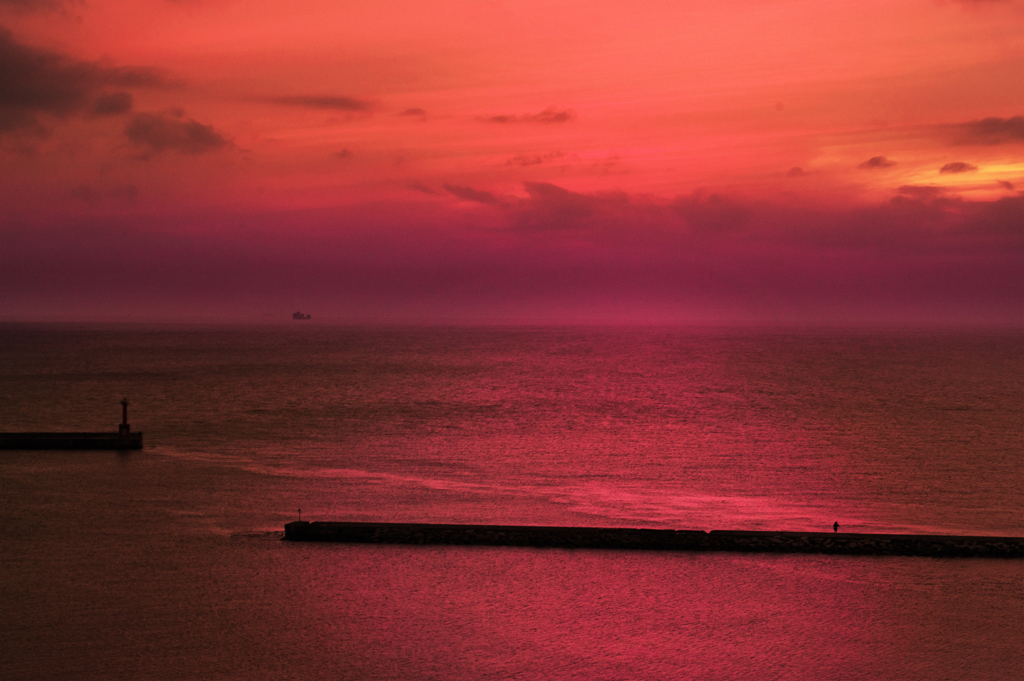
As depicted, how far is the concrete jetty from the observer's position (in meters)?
48.8

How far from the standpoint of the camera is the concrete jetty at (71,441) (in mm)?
48781

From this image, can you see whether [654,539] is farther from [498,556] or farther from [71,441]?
[71,441]

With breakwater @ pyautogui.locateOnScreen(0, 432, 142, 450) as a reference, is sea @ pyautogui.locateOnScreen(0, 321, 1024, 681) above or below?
below

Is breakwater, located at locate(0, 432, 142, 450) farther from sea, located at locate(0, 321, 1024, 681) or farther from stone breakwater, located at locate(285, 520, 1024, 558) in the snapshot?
stone breakwater, located at locate(285, 520, 1024, 558)

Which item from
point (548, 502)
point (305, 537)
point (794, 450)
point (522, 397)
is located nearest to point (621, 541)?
point (548, 502)

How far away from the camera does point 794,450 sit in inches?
2205

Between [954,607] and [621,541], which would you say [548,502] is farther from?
[954,607]

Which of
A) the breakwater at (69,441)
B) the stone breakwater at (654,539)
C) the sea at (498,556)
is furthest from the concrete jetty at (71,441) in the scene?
the stone breakwater at (654,539)

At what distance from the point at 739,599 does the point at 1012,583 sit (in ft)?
28.5

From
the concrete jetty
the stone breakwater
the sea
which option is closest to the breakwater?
the concrete jetty

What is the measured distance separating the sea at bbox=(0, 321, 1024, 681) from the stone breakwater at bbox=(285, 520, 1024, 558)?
649 mm

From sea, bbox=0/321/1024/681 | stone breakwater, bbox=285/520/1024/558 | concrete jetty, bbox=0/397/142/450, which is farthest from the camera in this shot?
concrete jetty, bbox=0/397/142/450

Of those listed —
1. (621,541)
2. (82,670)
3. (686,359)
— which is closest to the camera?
(82,670)

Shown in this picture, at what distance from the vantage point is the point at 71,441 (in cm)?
4950
